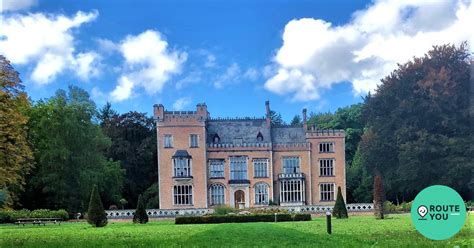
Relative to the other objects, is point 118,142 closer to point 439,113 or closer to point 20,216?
point 20,216

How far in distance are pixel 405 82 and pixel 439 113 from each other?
1.20 metres

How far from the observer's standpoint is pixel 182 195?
1078 inches

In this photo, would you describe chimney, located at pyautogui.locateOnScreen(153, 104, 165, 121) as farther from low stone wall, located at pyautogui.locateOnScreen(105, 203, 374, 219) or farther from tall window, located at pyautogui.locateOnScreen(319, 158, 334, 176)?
tall window, located at pyautogui.locateOnScreen(319, 158, 334, 176)

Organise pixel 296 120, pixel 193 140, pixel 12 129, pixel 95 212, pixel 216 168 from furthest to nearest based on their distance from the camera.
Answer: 1. pixel 216 168
2. pixel 193 140
3. pixel 296 120
4. pixel 95 212
5. pixel 12 129

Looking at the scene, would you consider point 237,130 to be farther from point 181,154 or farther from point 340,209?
point 340,209

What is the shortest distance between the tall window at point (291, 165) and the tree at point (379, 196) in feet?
39.0

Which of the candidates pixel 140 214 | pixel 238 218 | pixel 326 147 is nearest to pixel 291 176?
pixel 326 147

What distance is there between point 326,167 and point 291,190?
2866 millimetres

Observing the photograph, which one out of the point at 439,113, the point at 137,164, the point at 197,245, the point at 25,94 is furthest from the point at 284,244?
the point at 137,164

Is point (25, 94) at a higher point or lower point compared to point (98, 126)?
higher

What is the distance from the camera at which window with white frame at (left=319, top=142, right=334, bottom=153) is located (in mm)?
21983

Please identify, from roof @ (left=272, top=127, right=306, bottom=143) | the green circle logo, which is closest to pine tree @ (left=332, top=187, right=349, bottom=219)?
roof @ (left=272, top=127, right=306, bottom=143)

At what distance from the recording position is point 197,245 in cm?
835

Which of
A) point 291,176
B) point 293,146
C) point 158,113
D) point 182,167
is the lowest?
point 291,176
